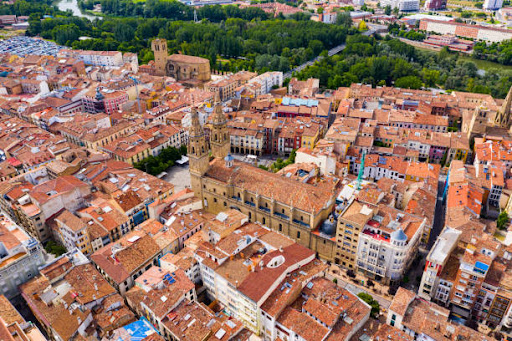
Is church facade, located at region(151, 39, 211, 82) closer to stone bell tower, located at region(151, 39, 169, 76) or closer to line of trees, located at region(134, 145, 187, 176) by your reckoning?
stone bell tower, located at region(151, 39, 169, 76)

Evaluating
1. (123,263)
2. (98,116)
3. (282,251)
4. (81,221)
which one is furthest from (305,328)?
(98,116)

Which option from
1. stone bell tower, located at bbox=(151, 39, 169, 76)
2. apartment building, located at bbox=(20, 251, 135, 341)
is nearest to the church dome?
apartment building, located at bbox=(20, 251, 135, 341)

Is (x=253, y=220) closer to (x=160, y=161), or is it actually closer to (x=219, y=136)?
(x=219, y=136)

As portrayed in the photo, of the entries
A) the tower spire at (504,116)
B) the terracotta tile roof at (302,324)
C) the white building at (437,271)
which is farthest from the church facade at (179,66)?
the terracotta tile roof at (302,324)

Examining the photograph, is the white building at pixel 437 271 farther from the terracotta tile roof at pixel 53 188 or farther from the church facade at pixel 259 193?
the terracotta tile roof at pixel 53 188

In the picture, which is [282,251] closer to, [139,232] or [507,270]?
[139,232]
